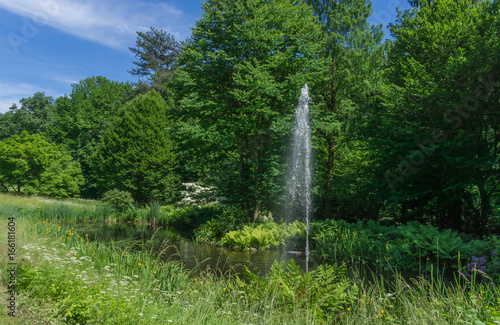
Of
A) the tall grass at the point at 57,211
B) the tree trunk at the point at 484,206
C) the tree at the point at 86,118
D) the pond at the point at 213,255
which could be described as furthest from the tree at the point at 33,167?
the tree trunk at the point at 484,206

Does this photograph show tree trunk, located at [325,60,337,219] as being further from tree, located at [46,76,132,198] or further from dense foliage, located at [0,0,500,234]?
tree, located at [46,76,132,198]

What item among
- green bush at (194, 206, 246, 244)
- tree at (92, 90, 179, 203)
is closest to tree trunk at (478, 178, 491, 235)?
green bush at (194, 206, 246, 244)

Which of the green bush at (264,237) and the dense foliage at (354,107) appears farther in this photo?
the green bush at (264,237)

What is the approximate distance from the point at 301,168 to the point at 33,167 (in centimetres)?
1931

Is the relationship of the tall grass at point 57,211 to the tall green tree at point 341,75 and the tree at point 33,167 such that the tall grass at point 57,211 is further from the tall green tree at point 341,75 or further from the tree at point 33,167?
the tall green tree at point 341,75

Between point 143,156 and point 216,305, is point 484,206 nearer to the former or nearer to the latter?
point 216,305

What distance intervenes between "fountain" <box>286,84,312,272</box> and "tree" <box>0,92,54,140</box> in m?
38.0

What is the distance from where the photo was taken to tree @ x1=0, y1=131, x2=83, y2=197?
22156 millimetres

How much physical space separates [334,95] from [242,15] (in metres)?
5.54

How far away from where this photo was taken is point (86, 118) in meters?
36.4

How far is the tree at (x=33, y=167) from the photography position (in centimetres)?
2216

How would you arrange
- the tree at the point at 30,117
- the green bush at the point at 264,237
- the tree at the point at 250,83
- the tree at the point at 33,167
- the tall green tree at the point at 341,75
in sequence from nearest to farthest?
1. the green bush at the point at 264,237
2. the tree at the point at 250,83
3. the tall green tree at the point at 341,75
4. the tree at the point at 33,167
5. the tree at the point at 30,117

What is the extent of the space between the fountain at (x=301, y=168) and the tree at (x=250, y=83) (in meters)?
0.48

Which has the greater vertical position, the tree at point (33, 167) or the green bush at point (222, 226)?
the tree at point (33, 167)
